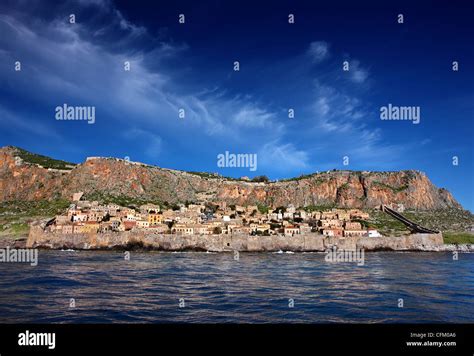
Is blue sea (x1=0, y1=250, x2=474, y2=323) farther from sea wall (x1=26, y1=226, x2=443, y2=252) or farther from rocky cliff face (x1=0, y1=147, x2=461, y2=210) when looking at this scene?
rocky cliff face (x1=0, y1=147, x2=461, y2=210)

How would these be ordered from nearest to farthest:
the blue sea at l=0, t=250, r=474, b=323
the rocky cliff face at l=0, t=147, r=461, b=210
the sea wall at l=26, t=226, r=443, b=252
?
1. the blue sea at l=0, t=250, r=474, b=323
2. the sea wall at l=26, t=226, r=443, b=252
3. the rocky cliff face at l=0, t=147, r=461, b=210

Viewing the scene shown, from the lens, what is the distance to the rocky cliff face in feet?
421

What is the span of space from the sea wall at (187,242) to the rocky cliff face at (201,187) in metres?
52.1

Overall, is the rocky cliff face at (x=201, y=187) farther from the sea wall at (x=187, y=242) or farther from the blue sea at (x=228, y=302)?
the blue sea at (x=228, y=302)

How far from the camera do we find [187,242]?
7131cm

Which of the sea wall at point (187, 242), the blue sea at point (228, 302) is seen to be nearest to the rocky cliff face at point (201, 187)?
the sea wall at point (187, 242)

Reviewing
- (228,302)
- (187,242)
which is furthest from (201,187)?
(228,302)

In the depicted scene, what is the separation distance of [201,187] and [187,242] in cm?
9137

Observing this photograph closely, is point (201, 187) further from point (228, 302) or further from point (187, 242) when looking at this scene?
point (228, 302)

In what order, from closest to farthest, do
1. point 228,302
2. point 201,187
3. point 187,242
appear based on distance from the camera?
point 228,302 → point 187,242 → point 201,187

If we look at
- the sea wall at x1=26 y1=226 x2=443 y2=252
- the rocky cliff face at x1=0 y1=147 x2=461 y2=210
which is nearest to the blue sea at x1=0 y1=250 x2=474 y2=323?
the sea wall at x1=26 y1=226 x2=443 y2=252

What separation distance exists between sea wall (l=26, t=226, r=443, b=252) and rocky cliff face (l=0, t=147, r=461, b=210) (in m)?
52.1
